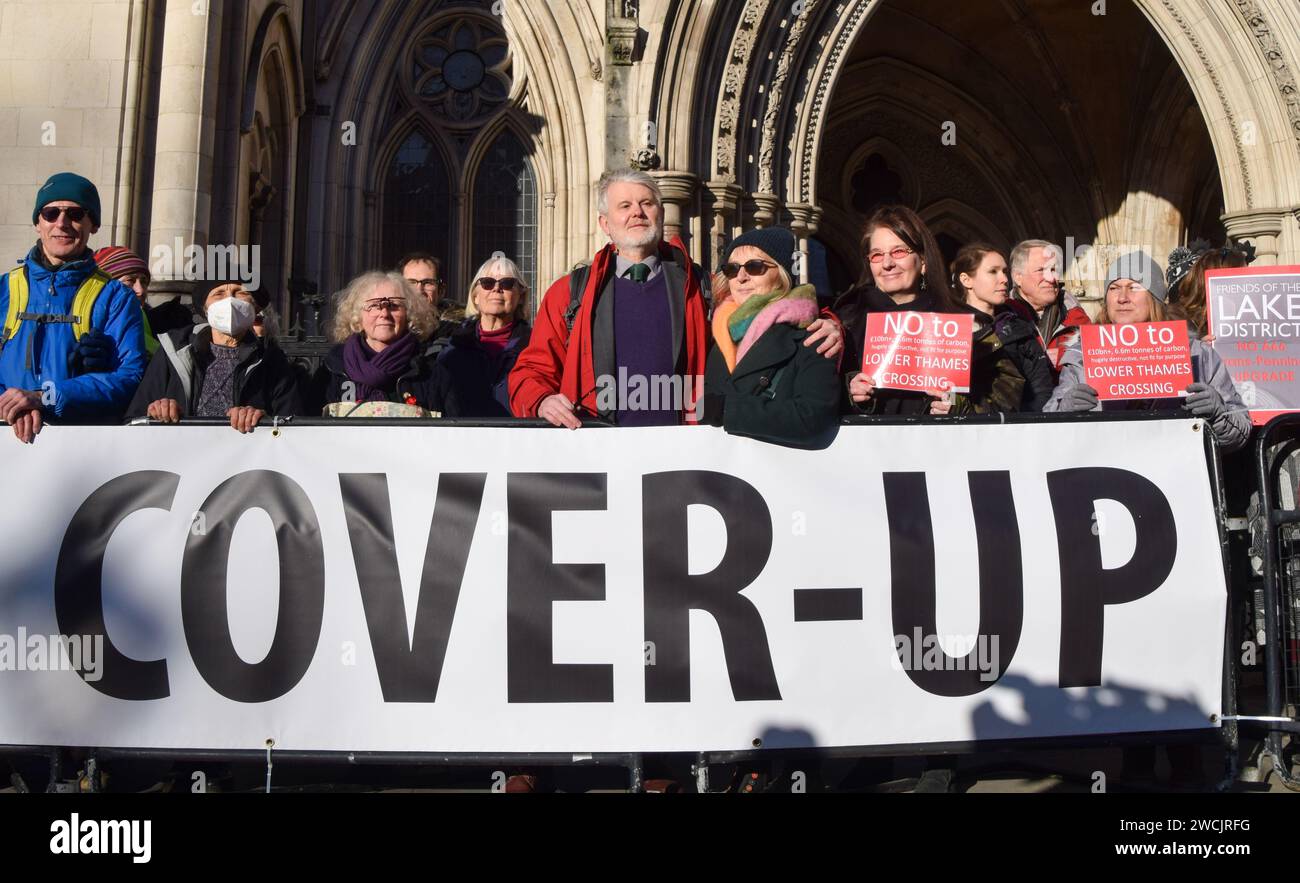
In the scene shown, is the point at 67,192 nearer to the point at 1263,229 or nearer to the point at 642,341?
the point at 642,341

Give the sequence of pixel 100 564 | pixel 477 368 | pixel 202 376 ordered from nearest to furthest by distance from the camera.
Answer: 1. pixel 100 564
2. pixel 202 376
3. pixel 477 368

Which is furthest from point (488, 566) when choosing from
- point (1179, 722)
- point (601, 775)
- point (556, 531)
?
point (1179, 722)

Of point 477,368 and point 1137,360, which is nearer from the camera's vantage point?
point 1137,360

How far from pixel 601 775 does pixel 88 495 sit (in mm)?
2139

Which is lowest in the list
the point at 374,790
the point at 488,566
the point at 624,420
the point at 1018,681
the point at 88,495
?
the point at 374,790

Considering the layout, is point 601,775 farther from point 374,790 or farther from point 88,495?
point 88,495

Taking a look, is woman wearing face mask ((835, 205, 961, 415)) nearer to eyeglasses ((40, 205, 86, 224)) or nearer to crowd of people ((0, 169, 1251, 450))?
crowd of people ((0, 169, 1251, 450))

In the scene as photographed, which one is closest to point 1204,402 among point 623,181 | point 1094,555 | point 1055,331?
point 1094,555

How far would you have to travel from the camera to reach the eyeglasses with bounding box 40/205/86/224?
484cm

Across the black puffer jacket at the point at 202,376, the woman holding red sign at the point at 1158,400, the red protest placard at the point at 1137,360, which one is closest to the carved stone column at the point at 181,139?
the black puffer jacket at the point at 202,376

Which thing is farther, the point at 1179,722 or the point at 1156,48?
the point at 1156,48

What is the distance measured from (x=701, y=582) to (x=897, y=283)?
4.83 feet

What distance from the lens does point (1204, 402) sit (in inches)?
Result: 180

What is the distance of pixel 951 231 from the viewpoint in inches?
787
